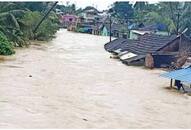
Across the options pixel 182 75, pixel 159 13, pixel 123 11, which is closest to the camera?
pixel 182 75

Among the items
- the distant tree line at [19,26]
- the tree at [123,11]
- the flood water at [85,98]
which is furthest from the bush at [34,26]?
the tree at [123,11]

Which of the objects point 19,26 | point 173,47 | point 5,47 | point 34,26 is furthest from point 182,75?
point 34,26

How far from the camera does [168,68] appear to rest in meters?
20.8

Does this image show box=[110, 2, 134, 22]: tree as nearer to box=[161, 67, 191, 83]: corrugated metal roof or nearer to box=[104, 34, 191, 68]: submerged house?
box=[104, 34, 191, 68]: submerged house

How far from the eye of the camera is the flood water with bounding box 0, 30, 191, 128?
9836mm

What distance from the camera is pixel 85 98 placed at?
12625 millimetres

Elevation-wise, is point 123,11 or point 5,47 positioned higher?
point 123,11

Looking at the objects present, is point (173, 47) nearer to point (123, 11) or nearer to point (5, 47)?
point (5, 47)

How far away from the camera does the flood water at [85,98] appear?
32.3 feet

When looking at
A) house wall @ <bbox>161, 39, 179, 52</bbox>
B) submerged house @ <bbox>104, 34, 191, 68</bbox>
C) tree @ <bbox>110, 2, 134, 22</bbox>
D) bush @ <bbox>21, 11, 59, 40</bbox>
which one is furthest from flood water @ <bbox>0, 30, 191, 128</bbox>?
tree @ <bbox>110, 2, 134, 22</bbox>

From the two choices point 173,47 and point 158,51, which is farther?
point 173,47

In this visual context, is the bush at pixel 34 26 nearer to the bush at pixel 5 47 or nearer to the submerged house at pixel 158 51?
the bush at pixel 5 47

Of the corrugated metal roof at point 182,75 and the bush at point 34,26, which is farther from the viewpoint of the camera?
the bush at point 34,26

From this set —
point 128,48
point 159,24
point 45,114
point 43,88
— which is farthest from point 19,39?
point 159,24
